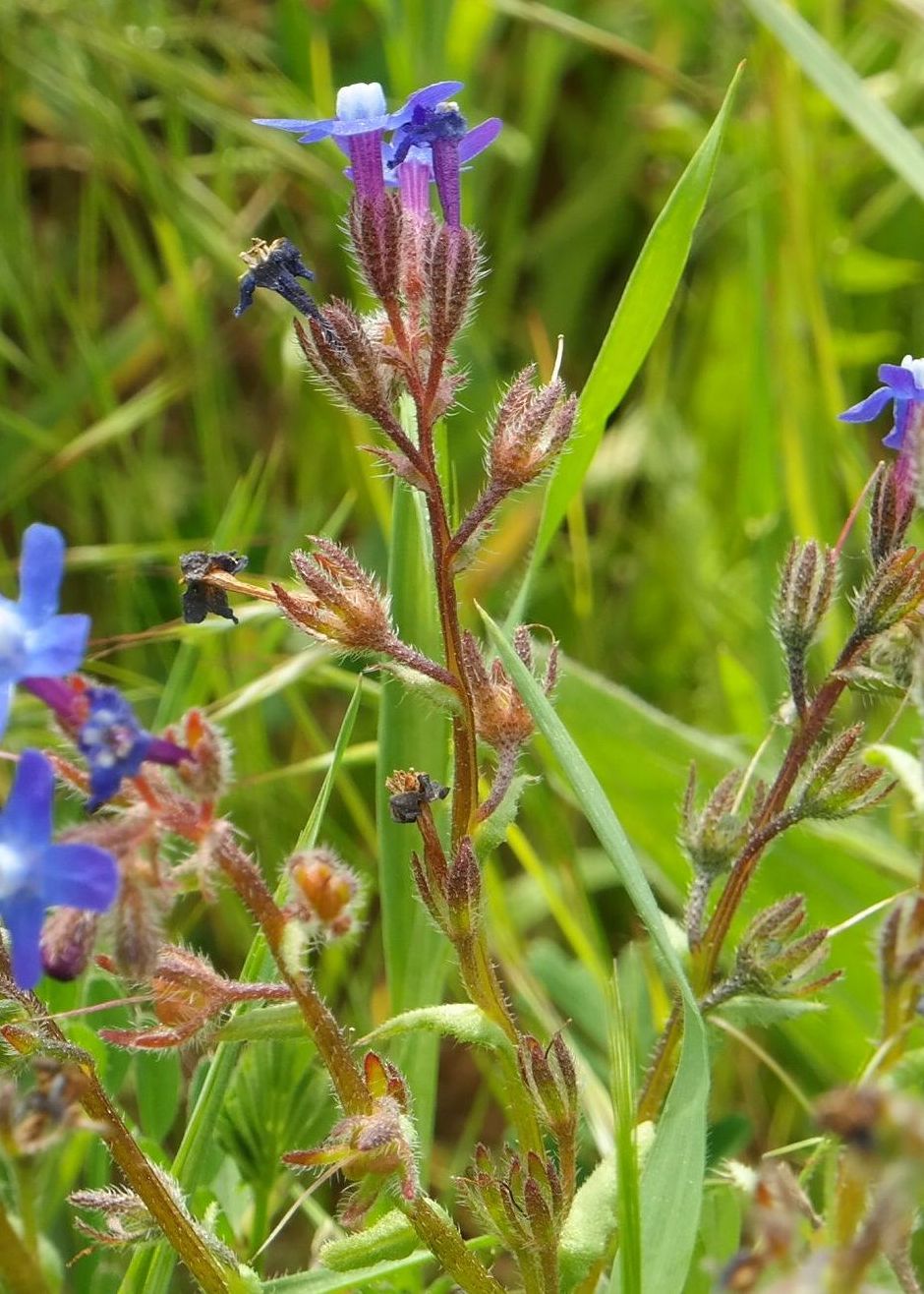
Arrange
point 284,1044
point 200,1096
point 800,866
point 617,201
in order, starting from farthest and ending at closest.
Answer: point 617,201 < point 800,866 < point 284,1044 < point 200,1096

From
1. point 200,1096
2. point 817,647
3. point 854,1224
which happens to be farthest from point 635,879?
point 817,647

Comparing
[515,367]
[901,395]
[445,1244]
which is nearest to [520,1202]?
[445,1244]

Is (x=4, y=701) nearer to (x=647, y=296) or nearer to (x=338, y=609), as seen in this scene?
(x=338, y=609)

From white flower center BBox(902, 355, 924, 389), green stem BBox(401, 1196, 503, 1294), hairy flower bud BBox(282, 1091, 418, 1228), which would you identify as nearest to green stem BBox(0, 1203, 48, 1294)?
hairy flower bud BBox(282, 1091, 418, 1228)

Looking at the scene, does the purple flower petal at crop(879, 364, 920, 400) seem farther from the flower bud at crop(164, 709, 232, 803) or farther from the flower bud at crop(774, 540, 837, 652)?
the flower bud at crop(164, 709, 232, 803)

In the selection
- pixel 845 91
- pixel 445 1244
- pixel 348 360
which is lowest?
pixel 445 1244

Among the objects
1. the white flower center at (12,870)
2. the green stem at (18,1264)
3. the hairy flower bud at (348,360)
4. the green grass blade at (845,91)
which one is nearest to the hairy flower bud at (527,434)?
the hairy flower bud at (348,360)

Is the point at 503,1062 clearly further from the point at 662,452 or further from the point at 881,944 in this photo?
the point at 662,452
